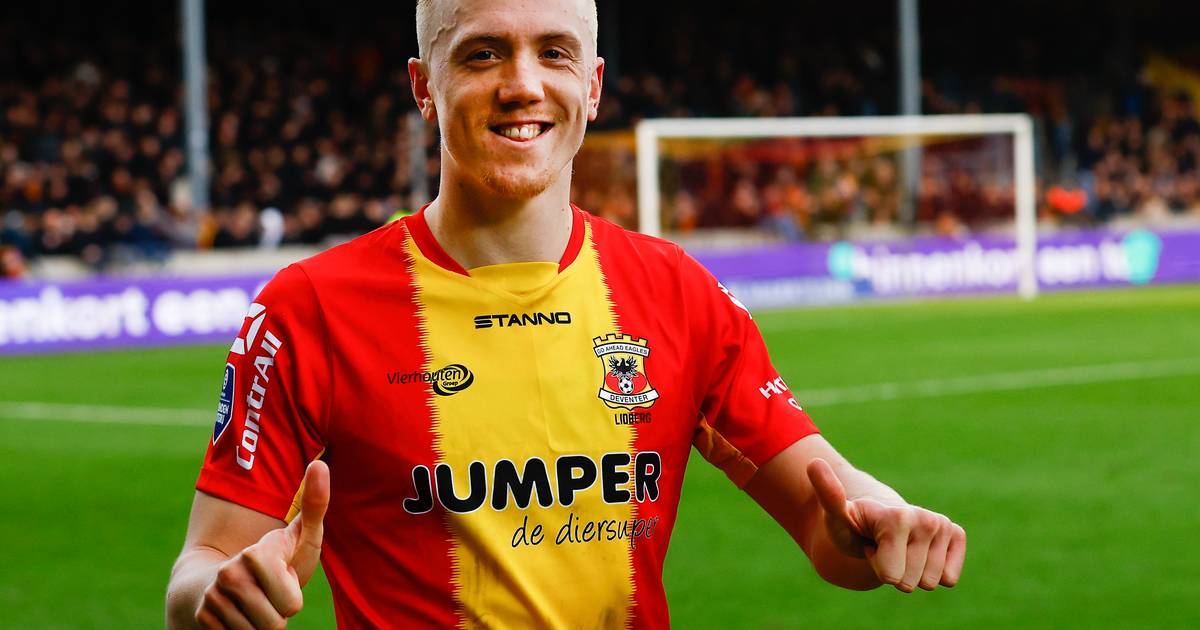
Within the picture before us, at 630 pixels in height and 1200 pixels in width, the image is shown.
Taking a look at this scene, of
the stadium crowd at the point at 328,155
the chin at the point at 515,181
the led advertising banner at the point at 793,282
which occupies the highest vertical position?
the chin at the point at 515,181

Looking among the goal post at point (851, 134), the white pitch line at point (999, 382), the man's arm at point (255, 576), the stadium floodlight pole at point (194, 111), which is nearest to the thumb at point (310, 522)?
the man's arm at point (255, 576)

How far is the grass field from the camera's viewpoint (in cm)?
643

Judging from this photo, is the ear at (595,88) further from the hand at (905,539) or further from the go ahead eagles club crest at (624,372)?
the hand at (905,539)

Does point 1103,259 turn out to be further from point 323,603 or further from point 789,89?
point 323,603

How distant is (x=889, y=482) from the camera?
896cm

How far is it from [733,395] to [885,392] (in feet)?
35.5

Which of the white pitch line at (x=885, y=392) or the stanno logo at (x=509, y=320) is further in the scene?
the white pitch line at (x=885, y=392)

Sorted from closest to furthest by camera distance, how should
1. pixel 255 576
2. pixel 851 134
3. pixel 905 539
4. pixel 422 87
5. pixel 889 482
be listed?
pixel 255 576
pixel 905 539
pixel 422 87
pixel 889 482
pixel 851 134

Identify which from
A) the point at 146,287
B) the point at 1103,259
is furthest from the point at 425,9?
the point at 1103,259

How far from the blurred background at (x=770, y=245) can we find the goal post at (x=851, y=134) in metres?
0.18

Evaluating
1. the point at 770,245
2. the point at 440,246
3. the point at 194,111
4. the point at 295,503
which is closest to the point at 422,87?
the point at 440,246

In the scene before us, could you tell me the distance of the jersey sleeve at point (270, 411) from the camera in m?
2.33

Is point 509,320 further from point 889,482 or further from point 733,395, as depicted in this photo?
point 889,482

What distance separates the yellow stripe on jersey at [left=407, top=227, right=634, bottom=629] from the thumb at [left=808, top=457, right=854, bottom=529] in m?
0.32
